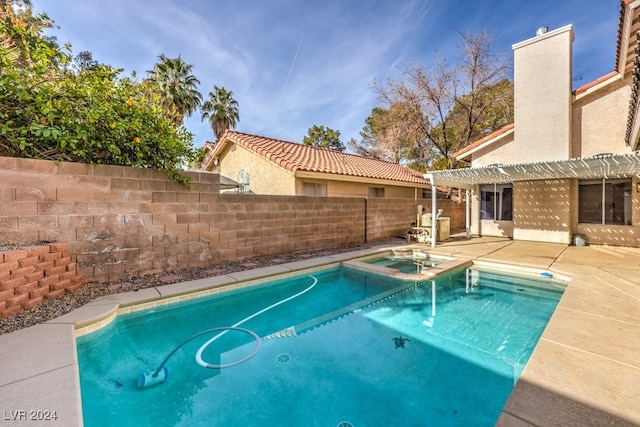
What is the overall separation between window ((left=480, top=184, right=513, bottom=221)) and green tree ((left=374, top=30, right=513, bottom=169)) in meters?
5.82

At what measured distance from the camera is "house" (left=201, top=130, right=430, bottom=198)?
42.2 ft

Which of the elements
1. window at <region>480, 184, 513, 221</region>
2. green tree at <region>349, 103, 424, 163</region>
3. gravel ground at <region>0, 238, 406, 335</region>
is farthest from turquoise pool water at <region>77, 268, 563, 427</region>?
green tree at <region>349, 103, 424, 163</region>

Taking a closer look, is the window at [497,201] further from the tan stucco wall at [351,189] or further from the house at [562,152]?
the tan stucco wall at [351,189]

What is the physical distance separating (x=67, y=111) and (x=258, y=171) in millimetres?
9737

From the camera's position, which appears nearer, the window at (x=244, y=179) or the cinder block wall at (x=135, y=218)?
the cinder block wall at (x=135, y=218)

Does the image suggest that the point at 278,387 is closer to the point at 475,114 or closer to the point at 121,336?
the point at 121,336

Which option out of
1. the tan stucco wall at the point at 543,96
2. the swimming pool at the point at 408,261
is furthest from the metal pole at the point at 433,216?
the tan stucco wall at the point at 543,96

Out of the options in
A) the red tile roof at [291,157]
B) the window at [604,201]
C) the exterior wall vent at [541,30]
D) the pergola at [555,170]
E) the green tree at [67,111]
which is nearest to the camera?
the green tree at [67,111]

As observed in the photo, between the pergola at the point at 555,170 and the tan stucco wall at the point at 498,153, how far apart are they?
1.18 m

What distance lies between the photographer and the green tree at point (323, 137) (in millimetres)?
38406

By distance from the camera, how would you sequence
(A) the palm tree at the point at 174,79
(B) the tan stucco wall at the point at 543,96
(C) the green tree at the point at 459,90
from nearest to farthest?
(B) the tan stucco wall at the point at 543,96 → (C) the green tree at the point at 459,90 → (A) the palm tree at the point at 174,79

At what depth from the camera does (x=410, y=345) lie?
175 inches

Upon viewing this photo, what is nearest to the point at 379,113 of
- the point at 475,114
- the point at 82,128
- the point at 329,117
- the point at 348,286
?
the point at 329,117

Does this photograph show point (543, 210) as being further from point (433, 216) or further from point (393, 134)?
point (393, 134)
